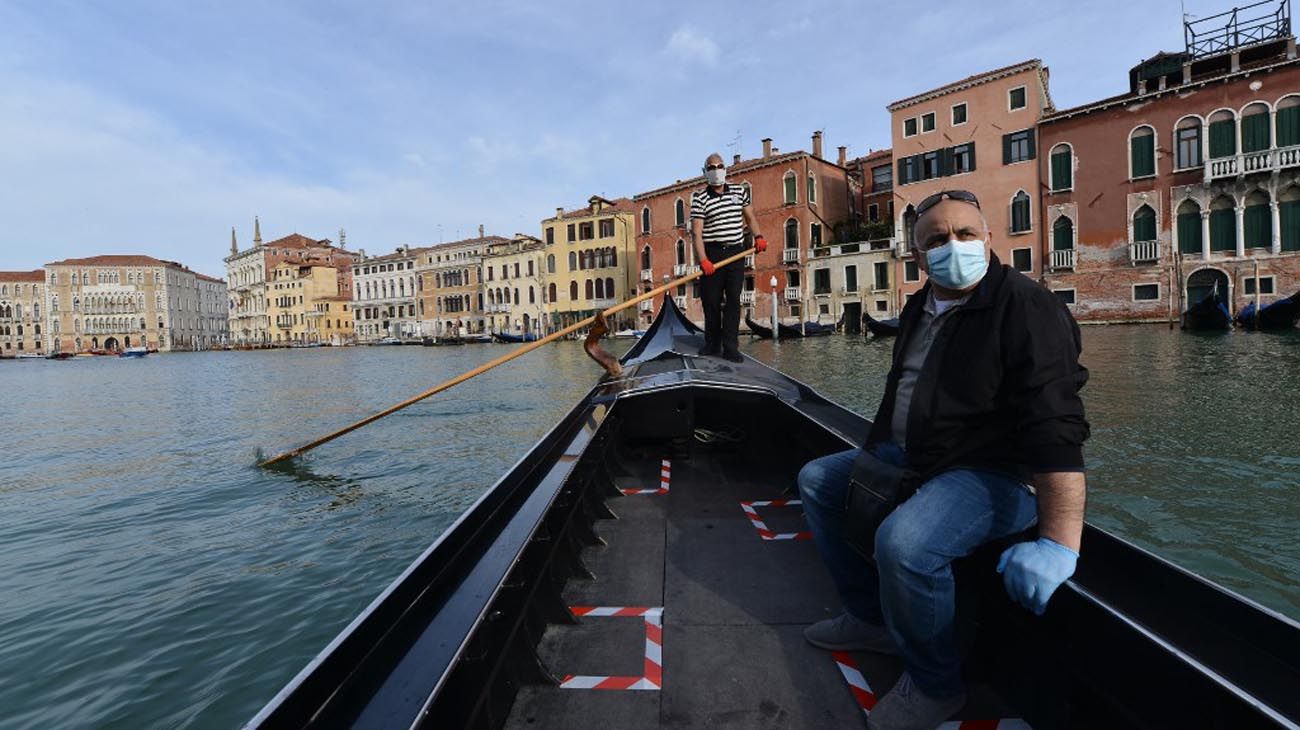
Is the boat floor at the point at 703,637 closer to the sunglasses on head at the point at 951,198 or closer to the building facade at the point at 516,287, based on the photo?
the sunglasses on head at the point at 951,198

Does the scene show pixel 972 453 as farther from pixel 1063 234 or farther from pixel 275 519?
pixel 1063 234

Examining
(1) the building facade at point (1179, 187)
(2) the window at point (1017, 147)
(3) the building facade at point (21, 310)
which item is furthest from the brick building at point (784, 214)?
(3) the building facade at point (21, 310)

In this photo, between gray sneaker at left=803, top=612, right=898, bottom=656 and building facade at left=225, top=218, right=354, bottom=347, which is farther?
building facade at left=225, top=218, right=354, bottom=347

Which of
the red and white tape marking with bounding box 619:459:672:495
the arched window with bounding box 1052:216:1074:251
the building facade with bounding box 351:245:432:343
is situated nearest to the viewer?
the red and white tape marking with bounding box 619:459:672:495

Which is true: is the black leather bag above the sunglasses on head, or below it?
below

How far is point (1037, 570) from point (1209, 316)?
18.7 meters

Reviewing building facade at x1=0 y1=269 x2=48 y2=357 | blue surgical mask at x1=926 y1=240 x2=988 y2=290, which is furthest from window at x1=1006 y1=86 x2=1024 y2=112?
building facade at x1=0 y1=269 x2=48 y2=357

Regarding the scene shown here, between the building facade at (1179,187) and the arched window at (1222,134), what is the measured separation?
26mm

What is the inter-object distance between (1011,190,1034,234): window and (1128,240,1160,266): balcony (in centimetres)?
270

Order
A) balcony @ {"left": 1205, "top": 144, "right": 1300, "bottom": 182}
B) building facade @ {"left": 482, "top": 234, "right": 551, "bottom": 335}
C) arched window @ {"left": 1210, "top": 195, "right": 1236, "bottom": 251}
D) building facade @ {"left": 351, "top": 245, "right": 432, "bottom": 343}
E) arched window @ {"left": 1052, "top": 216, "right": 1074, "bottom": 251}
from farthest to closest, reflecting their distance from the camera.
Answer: building facade @ {"left": 351, "top": 245, "right": 432, "bottom": 343} → building facade @ {"left": 482, "top": 234, "right": 551, "bottom": 335} → arched window @ {"left": 1052, "top": 216, "right": 1074, "bottom": 251} → arched window @ {"left": 1210, "top": 195, "right": 1236, "bottom": 251} → balcony @ {"left": 1205, "top": 144, "right": 1300, "bottom": 182}

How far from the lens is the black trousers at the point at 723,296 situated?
13.7 feet

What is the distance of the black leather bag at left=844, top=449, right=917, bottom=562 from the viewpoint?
1.37 meters

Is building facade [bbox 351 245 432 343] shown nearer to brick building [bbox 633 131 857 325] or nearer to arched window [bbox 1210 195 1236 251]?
brick building [bbox 633 131 857 325]

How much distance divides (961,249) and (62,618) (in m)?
3.65
